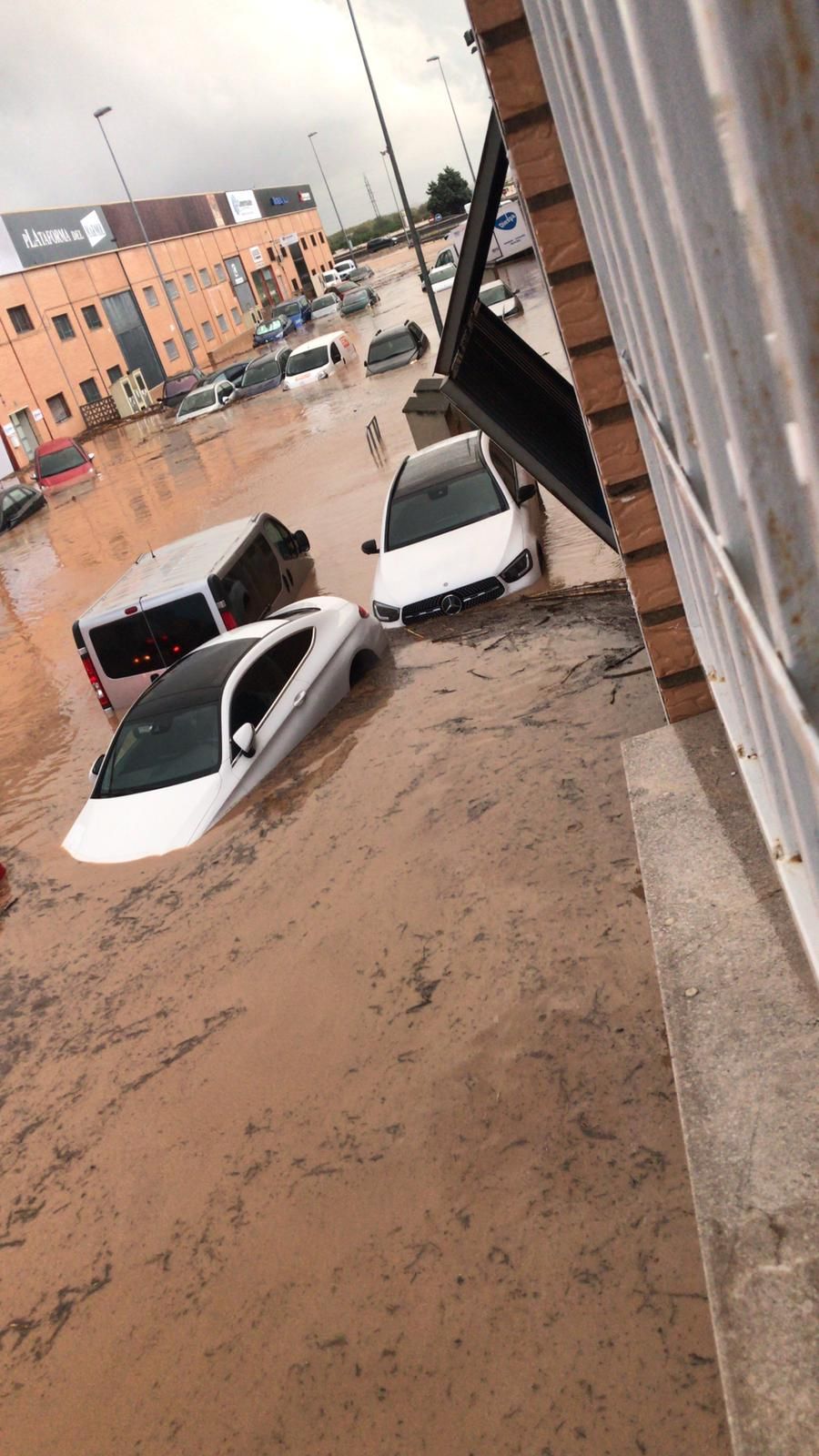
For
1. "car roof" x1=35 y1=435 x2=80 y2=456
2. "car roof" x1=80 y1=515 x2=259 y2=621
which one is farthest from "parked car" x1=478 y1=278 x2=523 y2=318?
"car roof" x1=80 y1=515 x2=259 y2=621

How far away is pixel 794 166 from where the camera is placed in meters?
1.02

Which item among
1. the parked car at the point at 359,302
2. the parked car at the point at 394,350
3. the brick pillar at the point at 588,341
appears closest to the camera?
the brick pillar at the point at 588,341

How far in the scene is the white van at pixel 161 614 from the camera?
1156 cm

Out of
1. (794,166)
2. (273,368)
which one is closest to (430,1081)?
(794,166)

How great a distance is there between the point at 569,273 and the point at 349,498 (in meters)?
16.1

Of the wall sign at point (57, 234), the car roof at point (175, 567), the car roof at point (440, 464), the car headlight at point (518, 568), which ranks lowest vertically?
the car headlight at point (518, 568)

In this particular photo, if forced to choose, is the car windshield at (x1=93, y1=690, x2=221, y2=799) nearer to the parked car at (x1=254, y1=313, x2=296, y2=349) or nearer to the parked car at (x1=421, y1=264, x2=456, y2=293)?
the parked car at (x1=421, y1=264, x2=456, y2=293)

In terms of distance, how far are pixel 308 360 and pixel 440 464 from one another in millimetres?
24245

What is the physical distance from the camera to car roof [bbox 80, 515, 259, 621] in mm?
11734

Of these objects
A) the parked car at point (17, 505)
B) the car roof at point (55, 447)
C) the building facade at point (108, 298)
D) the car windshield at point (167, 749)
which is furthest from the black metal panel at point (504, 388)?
the building facade at point (108, 298)

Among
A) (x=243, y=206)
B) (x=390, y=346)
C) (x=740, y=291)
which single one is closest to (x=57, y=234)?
(x=390, y=346)

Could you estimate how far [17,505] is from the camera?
1268 inches

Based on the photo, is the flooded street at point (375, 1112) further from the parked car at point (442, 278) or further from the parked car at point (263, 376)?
the parked car at point (442, 278)

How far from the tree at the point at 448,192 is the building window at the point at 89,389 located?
203 feet
